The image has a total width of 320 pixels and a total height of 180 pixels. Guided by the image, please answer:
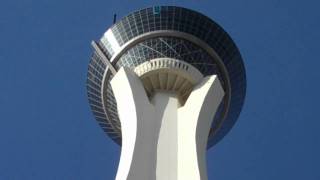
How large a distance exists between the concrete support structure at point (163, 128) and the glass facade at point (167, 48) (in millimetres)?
2406

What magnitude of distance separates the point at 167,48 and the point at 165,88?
344 cm

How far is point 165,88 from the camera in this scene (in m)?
46.3

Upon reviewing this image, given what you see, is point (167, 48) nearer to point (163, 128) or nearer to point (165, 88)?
point (165, 88)

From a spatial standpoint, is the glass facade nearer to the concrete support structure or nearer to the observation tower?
the observation tower

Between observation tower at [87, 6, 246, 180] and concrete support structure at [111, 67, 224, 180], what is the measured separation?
74mm

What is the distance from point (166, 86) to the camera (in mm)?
46375

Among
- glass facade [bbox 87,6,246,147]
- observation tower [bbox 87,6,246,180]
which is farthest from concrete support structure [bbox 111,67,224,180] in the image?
glass facade [bbox 87,6,246,147]

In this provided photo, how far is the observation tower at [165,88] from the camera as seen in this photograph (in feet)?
133

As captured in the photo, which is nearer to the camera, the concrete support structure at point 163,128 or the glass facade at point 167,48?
the concrete support structure at point 163,128

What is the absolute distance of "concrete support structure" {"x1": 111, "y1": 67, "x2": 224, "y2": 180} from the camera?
129 ft

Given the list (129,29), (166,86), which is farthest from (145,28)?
(166,86)

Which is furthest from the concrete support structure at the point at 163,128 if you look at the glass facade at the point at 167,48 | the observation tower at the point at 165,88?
the glass facade at the point at 167,48

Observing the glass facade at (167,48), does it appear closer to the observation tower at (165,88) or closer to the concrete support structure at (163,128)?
the observation tower at (165,88)

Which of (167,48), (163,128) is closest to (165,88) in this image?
(167,48)
